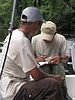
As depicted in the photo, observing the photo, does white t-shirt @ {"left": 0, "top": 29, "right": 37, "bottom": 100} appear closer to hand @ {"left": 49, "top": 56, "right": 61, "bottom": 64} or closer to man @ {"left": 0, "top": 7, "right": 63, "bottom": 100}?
man @ {"left": 0, "top": 7, "right": 63, "bottom": 100}

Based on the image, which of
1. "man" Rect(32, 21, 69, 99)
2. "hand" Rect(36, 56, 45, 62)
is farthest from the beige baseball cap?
"hand" Rect(36, 56, 45, 62)

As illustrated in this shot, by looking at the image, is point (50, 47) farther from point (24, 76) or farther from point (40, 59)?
point (24, 76)

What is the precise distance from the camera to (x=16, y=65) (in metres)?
3.04

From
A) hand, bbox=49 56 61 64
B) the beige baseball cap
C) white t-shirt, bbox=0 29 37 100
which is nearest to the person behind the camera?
white t-shirt, bbox=0 29 37 100

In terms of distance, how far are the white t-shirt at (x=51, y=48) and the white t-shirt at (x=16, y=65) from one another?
4.03 feet

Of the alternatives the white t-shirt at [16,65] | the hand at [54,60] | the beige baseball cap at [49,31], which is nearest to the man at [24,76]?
the white t-shirt at [16,65]

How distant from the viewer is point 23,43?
2955 millimetres

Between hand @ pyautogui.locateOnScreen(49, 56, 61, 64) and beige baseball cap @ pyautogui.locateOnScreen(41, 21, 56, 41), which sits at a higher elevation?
beige baseball cap @ pyautogui.locateOnScreen(41, 21, 56, 41)

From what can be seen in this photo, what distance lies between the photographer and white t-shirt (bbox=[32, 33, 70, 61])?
4.31m

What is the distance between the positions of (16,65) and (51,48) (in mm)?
1336

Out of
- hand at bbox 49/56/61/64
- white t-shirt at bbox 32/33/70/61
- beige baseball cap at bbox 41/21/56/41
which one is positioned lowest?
hand at bbox 49/56/61/64

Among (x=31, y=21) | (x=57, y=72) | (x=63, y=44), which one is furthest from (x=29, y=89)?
(x=63, y=44)

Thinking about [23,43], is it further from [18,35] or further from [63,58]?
[63,58]

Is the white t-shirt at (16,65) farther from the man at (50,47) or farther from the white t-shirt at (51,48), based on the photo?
the white t-shirt at (51,48)
